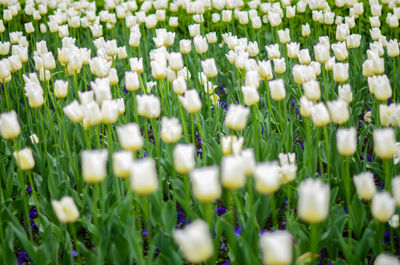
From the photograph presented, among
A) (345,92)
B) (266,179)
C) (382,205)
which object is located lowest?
(382,205)

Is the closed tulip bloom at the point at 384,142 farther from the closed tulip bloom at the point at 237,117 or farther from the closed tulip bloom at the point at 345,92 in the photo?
the closed tulip bloom at the point at 345,92

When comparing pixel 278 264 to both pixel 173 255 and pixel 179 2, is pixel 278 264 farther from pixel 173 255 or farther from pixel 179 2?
pixel 179 2

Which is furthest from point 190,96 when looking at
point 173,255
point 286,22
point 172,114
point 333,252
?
point 286,22

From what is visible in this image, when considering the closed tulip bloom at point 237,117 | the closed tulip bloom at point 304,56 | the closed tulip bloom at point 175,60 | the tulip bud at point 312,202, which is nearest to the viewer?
the tulip bud at point 312,202

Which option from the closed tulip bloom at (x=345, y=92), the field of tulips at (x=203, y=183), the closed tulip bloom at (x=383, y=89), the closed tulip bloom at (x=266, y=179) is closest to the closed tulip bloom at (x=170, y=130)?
the field of tulips at (x=203, y=183)

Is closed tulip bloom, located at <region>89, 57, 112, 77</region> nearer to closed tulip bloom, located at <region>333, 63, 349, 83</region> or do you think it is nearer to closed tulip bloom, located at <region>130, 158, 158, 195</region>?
closed tulip bloom, located at <region>333, 63, 349, 83</region>

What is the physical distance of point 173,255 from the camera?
2.13 m

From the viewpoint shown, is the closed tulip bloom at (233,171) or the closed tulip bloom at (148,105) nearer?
the closed tulip bloom at (233,171)

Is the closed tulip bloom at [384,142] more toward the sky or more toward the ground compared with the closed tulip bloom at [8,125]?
more toward the ground

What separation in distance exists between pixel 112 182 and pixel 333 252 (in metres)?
1.36

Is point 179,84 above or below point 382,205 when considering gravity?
above

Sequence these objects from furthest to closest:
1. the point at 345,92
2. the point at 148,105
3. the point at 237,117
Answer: the point at 345,92 < the point at 148,105 < the point at 237,117

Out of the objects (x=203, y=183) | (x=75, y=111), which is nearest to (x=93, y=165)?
(x=203, y=183)

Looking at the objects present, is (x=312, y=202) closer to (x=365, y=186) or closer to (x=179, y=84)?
(x=365, y=186)
